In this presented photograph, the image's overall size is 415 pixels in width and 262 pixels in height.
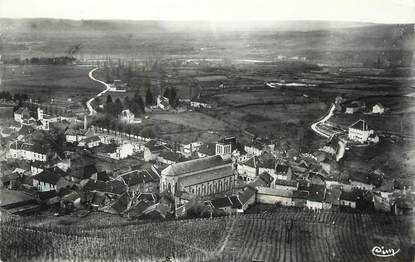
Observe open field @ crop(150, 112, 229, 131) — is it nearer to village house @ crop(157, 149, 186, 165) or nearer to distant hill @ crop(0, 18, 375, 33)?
village house @ crop(157, 149, 186, 165)

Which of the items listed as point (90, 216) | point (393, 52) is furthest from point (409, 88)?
point (90, 216)

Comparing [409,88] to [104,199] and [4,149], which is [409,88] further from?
[4,149]

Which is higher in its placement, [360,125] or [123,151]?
[360,125]

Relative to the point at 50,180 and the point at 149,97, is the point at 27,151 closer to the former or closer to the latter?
the point at 50,180

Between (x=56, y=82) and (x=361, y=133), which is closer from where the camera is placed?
(x=361, y=133)

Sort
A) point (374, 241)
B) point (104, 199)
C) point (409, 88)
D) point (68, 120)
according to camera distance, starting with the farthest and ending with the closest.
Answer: point (68, 120)
point (104, 199)
point (409, 88)
point (374, 241)

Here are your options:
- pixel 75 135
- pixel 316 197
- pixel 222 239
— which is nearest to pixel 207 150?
pixel 316 197
